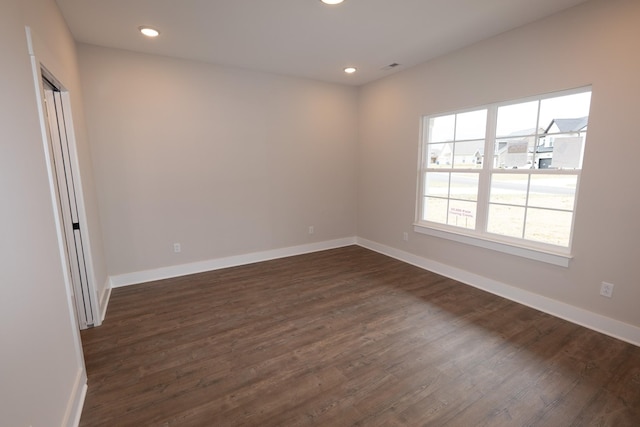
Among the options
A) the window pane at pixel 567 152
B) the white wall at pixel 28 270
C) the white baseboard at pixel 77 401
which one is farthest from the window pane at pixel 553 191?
the white baseboard at pixel 77 401

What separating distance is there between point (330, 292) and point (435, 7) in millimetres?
2907

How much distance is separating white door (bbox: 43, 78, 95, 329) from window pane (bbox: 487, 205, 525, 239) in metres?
4.12

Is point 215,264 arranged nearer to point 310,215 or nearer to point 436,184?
point 310,215

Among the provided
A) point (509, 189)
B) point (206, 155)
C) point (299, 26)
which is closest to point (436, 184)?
point (509, 189)

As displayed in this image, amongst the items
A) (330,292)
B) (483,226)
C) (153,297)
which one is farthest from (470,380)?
(153,297)

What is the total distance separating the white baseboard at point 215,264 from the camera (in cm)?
363

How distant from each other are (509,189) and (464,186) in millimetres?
530

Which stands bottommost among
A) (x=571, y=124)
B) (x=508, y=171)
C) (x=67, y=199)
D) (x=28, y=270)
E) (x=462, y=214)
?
(x=462, y=214)

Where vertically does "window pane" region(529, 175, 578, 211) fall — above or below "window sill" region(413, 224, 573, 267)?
above

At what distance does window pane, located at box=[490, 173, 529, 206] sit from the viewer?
3.03m

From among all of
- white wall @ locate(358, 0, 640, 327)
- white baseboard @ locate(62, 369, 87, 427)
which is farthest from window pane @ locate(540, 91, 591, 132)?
white baseboard @ locate(62, 369, 87, 427)

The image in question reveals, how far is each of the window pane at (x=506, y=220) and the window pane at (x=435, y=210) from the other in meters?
0.61

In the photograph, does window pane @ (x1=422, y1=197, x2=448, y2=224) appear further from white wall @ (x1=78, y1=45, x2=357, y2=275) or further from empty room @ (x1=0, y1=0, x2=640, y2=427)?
white wall @ (x1=78, y1=45, x2=357, y2=275)

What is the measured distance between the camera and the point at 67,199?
8.11ft
